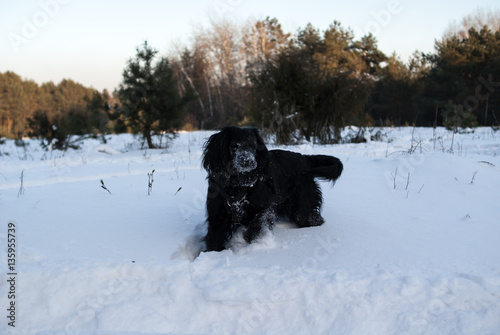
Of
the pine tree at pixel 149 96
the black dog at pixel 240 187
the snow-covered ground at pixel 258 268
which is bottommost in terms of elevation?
the snow-covered ground at pixel 258 268

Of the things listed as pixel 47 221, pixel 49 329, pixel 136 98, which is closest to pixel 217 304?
pixel 49 329

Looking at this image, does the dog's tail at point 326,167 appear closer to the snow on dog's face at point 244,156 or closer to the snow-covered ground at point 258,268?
the snow-covered ground at point 258,268

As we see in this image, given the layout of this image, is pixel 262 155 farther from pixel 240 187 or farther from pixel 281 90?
pixel 281 90

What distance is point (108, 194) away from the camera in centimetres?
390

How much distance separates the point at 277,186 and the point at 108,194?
2112 millimetres

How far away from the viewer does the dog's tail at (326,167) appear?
134 inches

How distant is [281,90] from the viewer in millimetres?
9195

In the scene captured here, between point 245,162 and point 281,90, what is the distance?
272 inches

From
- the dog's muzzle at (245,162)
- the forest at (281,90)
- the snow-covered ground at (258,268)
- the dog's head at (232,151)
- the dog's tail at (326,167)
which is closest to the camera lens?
the snow-covered ground at (258,268)

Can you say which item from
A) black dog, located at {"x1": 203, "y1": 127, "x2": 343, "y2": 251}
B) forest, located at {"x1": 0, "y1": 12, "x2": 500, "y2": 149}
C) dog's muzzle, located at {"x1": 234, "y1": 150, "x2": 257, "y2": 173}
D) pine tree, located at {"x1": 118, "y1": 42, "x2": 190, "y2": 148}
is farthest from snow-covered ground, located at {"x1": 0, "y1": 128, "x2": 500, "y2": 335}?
pine tree, located at {"x1": 118, "y1": 42, "x2": 190, "y2": 148}

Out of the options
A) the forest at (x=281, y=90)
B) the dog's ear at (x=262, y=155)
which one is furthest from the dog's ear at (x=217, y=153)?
the forest at (x=281, y=90)

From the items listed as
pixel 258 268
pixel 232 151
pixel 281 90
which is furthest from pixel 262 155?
pixel 281 90

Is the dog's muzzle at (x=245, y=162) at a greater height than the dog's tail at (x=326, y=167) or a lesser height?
greater

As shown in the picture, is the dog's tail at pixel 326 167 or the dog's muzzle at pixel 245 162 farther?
the dog's tail at pixel 326 167
